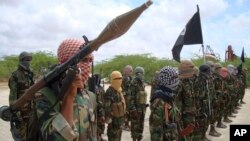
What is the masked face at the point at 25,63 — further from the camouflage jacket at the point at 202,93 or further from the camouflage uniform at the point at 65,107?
the camouflage uniform at the point at 65,107

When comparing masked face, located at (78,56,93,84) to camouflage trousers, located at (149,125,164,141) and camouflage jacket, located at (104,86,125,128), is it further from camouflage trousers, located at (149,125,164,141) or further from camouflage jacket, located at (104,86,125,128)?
camouflage jacket, located at (104,86,125,128)

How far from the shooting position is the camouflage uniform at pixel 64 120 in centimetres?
258

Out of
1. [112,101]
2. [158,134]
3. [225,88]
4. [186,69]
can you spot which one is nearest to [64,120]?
[158,134]

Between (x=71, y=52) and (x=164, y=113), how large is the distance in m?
2.13

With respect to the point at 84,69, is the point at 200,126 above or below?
below

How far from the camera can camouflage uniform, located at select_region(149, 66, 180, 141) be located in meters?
4.60

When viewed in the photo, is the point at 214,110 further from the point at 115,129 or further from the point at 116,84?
the point at 115,129

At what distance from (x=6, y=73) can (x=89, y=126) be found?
46057 millimetres

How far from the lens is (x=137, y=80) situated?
10.9m

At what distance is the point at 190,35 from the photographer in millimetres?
8609

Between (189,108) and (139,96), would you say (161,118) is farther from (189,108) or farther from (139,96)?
(139,96)

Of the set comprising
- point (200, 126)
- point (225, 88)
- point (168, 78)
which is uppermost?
point (168, 78)

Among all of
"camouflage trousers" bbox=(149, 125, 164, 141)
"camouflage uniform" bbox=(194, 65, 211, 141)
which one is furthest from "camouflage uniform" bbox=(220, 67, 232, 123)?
"camouflage trousers" bbox=(149, 125, 164, 141)

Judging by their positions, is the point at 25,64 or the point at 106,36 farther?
the point at 25,64
